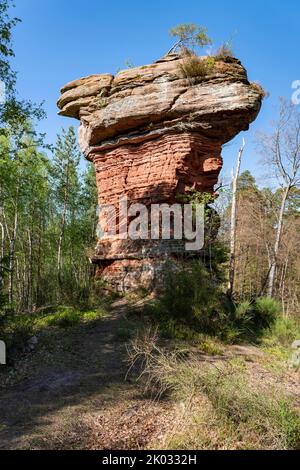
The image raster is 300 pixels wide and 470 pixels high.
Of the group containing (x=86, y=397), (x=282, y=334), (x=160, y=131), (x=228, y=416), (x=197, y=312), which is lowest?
(x=282, y=334)

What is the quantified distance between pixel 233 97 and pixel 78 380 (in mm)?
9587

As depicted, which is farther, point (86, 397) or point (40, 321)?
point (40, 321)

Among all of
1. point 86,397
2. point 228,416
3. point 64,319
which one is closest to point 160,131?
point 64,319

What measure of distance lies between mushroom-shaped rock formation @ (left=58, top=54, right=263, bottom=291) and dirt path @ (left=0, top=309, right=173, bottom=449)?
4954mm

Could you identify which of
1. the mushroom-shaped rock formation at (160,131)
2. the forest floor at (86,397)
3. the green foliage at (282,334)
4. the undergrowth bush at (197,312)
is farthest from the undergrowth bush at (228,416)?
the mushroom-shaped rock formation at (160,131)

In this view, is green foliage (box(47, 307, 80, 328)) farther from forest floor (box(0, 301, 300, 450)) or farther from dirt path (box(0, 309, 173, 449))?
dirt path (box(0, 309, 173, 449))

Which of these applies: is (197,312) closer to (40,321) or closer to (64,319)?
(64,319)

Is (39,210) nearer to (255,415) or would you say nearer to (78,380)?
(78,380)

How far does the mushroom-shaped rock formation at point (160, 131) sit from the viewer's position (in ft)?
37.7

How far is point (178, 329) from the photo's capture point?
8.44 meters

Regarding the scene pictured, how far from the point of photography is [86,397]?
512 cm

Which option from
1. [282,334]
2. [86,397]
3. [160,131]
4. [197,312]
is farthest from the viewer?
[160,131]

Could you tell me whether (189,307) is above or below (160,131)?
below

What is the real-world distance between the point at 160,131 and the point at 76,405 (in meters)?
9.51
